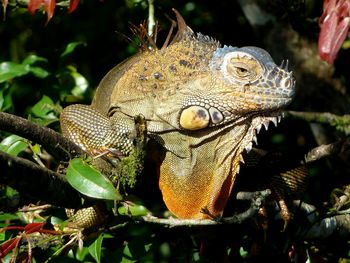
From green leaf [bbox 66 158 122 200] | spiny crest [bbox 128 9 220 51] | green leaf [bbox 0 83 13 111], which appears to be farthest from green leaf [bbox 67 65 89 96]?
green leaf [bbox 66 158 122 200]

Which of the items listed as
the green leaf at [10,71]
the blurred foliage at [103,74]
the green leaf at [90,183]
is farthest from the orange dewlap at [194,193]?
the green leaf at [10,71]

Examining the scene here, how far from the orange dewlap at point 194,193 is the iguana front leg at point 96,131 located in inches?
11.1

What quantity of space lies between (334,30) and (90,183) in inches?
Result: 48.5

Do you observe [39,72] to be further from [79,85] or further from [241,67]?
[241,67]

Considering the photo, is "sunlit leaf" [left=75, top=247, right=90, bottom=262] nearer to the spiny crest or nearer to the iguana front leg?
the iguana front leg

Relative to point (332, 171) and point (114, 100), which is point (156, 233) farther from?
point (332, 171)

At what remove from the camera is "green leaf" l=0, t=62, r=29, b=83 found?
4.59 metres

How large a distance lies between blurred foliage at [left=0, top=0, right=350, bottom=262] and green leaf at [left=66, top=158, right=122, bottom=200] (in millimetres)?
400

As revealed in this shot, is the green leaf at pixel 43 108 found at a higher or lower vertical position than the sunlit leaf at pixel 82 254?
higher

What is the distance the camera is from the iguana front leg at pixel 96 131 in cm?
379

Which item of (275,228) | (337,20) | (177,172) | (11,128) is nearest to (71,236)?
(177,172)

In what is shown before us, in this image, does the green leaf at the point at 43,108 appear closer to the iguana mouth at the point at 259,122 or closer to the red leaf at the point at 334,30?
the iguana mouth at the point at 259,122

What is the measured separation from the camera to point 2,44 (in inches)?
261

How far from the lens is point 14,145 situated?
372 cm
